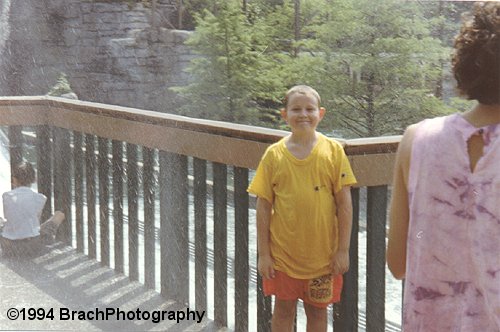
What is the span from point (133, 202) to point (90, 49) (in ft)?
2.68

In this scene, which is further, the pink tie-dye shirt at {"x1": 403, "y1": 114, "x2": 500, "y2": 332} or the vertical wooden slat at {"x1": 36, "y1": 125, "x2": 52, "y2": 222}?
the vertical wooden slat at {"x1": 36, "y1": 125, "x2": 52, "y2": 222}

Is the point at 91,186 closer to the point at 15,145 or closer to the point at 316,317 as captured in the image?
the point at 15,145

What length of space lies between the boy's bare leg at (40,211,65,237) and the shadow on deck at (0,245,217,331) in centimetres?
6

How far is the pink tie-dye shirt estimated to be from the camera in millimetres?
912

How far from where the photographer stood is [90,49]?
9.02ft

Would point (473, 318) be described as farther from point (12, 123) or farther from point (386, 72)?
point (386, 72)

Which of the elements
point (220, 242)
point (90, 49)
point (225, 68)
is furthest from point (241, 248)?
point (225, 68)

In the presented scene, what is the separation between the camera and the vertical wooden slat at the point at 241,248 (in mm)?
1825

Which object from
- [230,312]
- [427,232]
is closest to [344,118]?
[230,312]

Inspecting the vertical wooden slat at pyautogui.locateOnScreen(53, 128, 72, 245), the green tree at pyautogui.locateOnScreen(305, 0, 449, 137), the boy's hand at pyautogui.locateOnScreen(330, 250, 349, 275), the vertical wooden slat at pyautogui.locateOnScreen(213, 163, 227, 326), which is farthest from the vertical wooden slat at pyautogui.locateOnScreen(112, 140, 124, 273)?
the green tree at pyautogui.locateOnScreen(305, 0, 449, 137)

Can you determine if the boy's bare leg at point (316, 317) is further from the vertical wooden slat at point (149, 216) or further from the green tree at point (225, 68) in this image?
the green tree at point (225, 68)

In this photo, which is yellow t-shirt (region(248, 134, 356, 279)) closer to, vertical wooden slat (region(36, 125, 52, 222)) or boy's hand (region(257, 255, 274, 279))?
boy's hand (region(257, 255, 274, 279))

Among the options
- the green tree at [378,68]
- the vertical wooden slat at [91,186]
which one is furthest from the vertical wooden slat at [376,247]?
the green tree at [378,68]

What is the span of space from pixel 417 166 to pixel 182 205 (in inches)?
46.5
